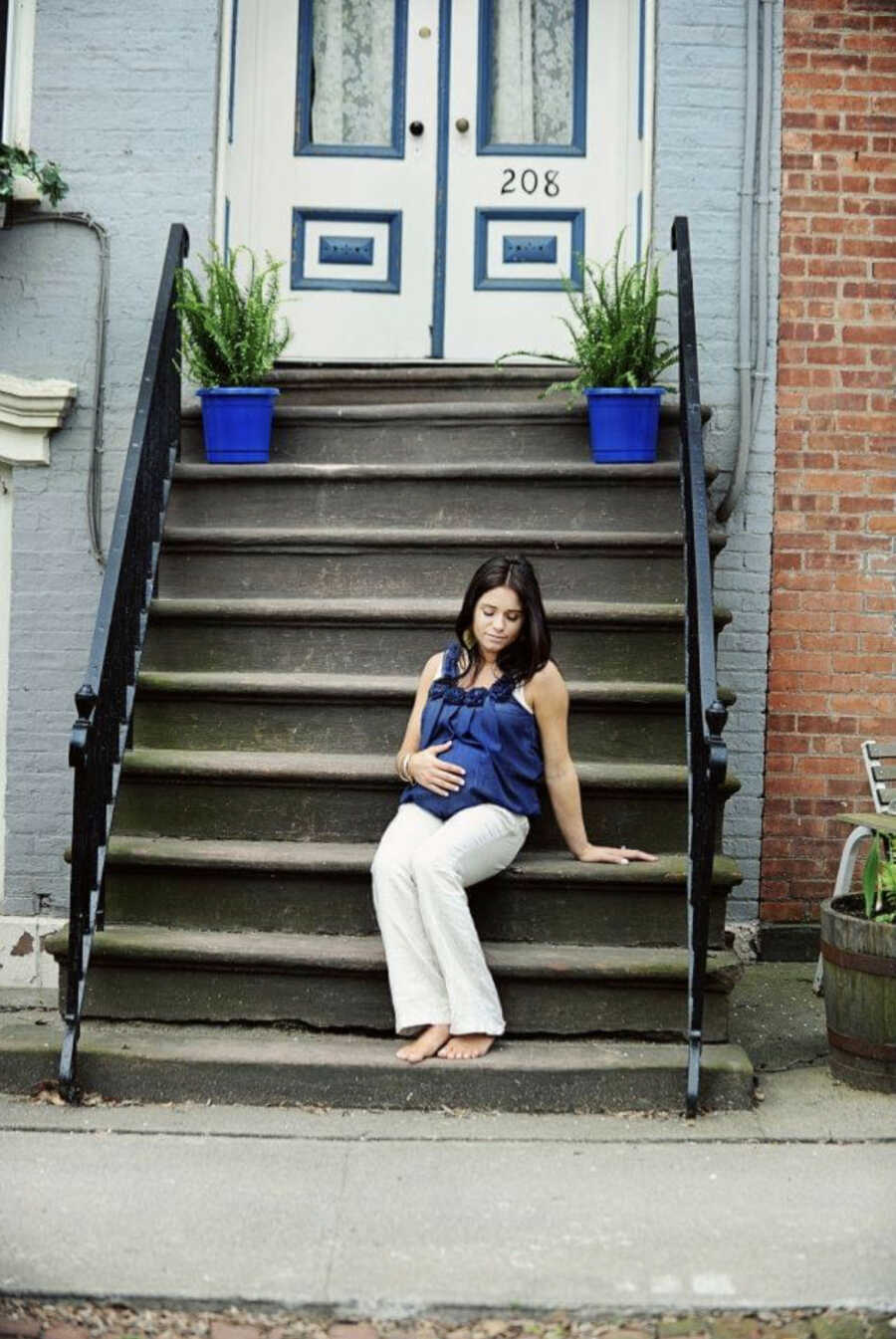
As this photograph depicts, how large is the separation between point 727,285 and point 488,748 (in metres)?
2.52

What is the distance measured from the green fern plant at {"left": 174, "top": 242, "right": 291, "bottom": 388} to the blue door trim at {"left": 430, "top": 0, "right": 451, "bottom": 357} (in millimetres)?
872

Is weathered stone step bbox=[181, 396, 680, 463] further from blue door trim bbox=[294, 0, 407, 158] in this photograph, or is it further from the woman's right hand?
the woman's right hand

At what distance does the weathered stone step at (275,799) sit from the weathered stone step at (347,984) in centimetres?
42

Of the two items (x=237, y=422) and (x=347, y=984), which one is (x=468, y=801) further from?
(x=237, y=422)

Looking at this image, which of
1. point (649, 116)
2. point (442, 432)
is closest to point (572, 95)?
point (649, 116)

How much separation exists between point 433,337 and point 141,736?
238 centimetres

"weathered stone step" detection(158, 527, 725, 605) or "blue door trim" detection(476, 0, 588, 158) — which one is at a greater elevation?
"blue door trim" detection(476, 0, 588, 158)

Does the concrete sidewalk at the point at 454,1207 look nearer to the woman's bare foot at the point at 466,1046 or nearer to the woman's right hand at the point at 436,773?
the woman's bare foot at the point at 466,1046

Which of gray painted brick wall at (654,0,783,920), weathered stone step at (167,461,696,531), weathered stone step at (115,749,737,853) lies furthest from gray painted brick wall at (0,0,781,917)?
weathered stone step at (115,749,737,853)

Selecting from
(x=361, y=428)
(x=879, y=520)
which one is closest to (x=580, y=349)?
(x=361, y=428)

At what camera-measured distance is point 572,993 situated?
4.78 m

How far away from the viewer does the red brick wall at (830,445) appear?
626cm

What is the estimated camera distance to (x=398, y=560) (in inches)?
231

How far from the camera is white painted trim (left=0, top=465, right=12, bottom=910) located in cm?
641
